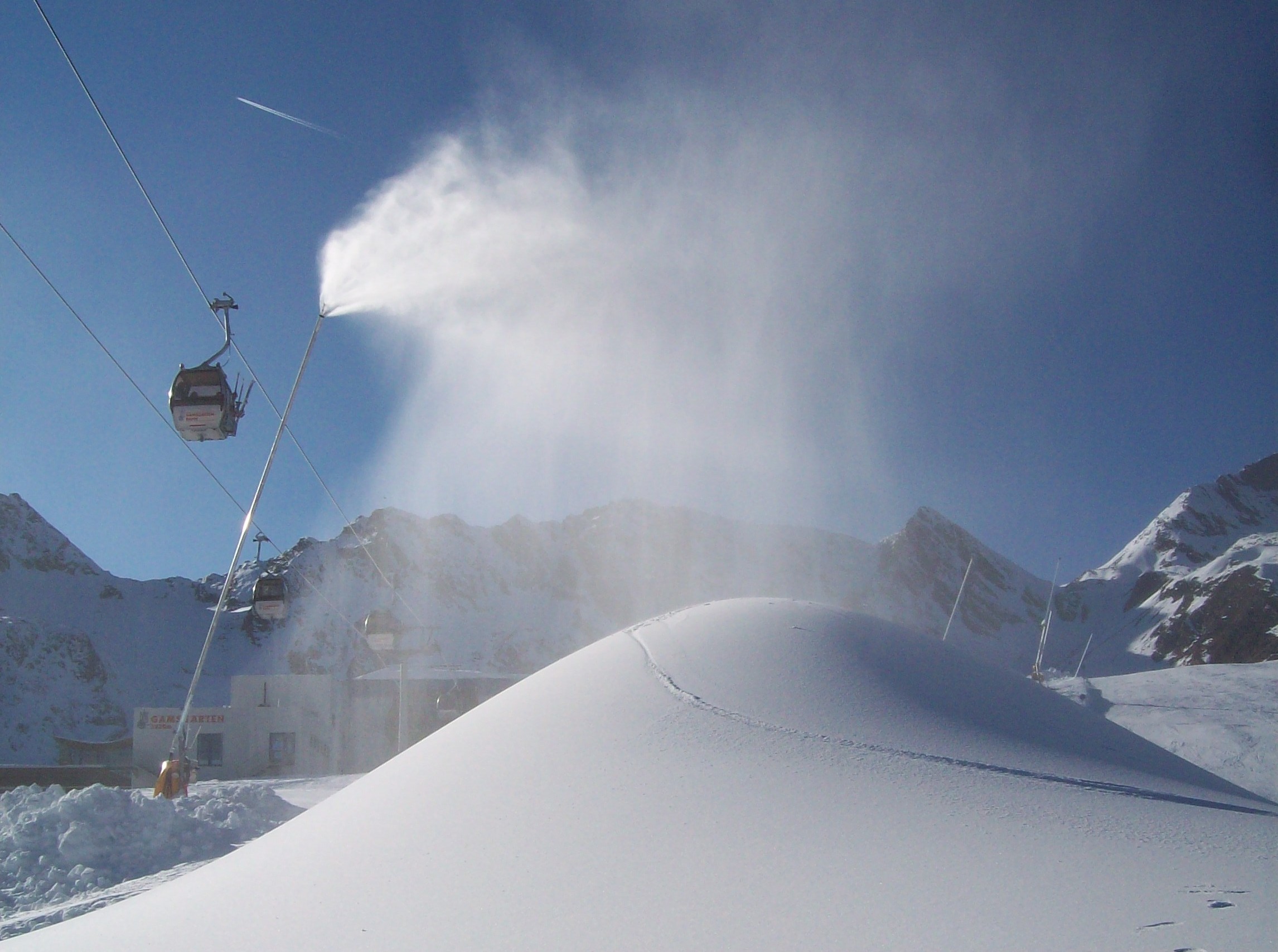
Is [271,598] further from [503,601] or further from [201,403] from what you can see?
[503,601]

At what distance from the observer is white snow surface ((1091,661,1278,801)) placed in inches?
712

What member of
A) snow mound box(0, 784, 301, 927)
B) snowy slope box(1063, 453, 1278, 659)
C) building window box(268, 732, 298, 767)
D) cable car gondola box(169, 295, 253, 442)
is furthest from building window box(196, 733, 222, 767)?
snowy slope box(1063, 453, 1278, 659)

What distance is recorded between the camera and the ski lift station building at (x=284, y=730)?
30547 millimetres

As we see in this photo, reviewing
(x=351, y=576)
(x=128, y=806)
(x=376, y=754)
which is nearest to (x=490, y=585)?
(x=351, y=576)

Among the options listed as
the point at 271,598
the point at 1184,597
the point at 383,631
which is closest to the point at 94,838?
the point at 271,598

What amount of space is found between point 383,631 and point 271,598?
854 cm

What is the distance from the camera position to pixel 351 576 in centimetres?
16488

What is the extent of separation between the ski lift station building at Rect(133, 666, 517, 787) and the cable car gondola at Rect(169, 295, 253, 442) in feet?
66.9

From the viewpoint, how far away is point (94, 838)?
923 cm

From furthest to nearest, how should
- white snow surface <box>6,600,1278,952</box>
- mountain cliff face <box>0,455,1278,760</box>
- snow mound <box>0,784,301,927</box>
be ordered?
mountain cliff face <box>0,455,1278,760</box>, snow mound <box>0,784,301,927</box>, white snow surface <box>6,600,1278,952</box>

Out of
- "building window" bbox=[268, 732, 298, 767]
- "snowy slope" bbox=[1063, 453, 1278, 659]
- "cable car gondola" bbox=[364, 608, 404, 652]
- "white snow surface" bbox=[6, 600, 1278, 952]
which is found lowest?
"white snow surface" bbox=[6, 600, 1278, 952]

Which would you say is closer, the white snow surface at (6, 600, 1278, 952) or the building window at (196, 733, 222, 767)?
the white snow surface at (6, 600, 1278, 952)

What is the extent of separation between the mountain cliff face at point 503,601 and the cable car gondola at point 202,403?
8388cm

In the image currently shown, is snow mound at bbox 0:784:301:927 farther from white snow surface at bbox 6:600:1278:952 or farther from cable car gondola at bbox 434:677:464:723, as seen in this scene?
cable car gondola at bbox 434:677:464:723
